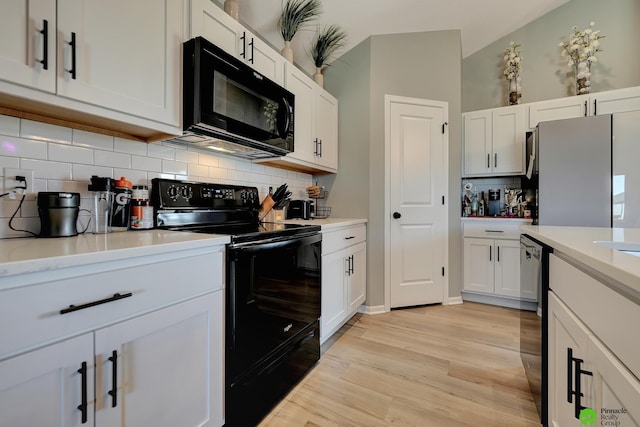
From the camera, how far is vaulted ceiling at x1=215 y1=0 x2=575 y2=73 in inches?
87.7

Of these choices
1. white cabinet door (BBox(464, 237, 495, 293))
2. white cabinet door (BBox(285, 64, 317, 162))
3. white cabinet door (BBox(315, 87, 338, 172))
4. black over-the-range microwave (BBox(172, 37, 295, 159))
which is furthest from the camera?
white cabinet door (BBox(464, 237, 495, 293))

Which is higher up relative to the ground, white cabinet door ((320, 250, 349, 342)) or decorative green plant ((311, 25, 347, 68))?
decorative green plant ((311, 25, 347, 68))

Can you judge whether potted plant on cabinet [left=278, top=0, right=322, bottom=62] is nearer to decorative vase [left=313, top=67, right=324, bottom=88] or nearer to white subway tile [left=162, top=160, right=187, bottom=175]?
decorative vase [left=313, top=67, right=324, bottom=88]

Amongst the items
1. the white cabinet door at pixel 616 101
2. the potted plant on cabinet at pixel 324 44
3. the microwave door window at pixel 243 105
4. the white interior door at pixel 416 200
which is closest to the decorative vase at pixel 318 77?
the potted plant on cabinet at pixel 324 44

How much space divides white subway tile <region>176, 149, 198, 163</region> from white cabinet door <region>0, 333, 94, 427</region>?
1.14m

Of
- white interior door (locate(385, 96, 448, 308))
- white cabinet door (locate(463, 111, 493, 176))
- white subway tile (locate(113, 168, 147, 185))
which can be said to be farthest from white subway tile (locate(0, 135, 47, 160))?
white cabinet door (locate(463, 111, 493, 176))

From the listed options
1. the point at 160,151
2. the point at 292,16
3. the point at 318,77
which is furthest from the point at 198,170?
the point at 318,77

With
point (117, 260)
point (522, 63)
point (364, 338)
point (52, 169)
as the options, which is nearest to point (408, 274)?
point (364, 338)

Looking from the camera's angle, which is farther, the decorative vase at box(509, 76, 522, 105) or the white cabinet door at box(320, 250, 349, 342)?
the decorative vase at box(509, 76, 522, 105)

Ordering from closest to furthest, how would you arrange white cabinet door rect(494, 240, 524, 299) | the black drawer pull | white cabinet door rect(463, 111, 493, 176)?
the black drawer pull < white cabinet door rect(494, 240, 524, 299) < white cabinet door rect(463, 111, 493, 176)

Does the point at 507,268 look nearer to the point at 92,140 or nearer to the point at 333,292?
the point at 333,292

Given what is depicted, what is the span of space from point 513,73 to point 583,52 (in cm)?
62

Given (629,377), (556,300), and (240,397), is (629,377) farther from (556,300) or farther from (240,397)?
(240,397)

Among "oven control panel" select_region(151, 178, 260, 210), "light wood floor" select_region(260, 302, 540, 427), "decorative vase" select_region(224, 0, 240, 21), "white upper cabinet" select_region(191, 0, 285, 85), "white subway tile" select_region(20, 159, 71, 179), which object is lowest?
"light wood floor" select_region(260, 302, 540, 427)
